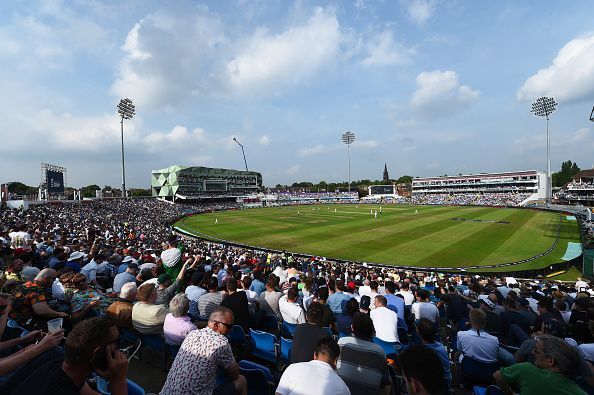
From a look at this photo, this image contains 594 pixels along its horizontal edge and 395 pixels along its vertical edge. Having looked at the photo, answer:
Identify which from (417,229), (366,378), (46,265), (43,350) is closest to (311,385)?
(366,378)

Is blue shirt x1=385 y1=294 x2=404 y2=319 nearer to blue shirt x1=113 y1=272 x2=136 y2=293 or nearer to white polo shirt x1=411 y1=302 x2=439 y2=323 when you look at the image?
white polo shirt x1=411 y1=302 x2=439 y2=323

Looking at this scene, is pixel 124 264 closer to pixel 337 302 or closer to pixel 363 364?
pixel 337 302

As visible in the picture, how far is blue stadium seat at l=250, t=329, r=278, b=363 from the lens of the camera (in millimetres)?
4926

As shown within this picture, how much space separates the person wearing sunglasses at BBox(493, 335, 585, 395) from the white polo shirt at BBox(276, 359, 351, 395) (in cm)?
205

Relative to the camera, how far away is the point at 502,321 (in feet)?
20.5

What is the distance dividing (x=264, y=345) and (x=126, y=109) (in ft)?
233

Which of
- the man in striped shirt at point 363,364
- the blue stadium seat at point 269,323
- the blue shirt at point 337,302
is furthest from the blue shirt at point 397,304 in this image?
the man in striped shirt at point 363,364

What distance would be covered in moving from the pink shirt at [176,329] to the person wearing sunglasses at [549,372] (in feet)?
13.9

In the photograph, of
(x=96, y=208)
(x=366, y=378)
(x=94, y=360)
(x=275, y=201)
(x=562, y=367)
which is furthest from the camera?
(x=275, y=201)

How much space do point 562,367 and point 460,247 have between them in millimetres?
29985

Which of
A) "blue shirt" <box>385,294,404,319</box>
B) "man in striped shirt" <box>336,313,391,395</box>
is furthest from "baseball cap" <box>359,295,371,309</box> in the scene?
"man in striped shirt" <box>336,313,391,395</box>

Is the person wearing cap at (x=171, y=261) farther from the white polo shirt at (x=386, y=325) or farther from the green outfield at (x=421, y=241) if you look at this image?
the green outfield at (x=421, y=241)

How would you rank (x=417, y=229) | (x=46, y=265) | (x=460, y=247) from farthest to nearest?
(x=417, y=229)
(x=460, y=247)
(x=46, y=265)

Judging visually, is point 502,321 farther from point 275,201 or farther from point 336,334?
point 275,201
